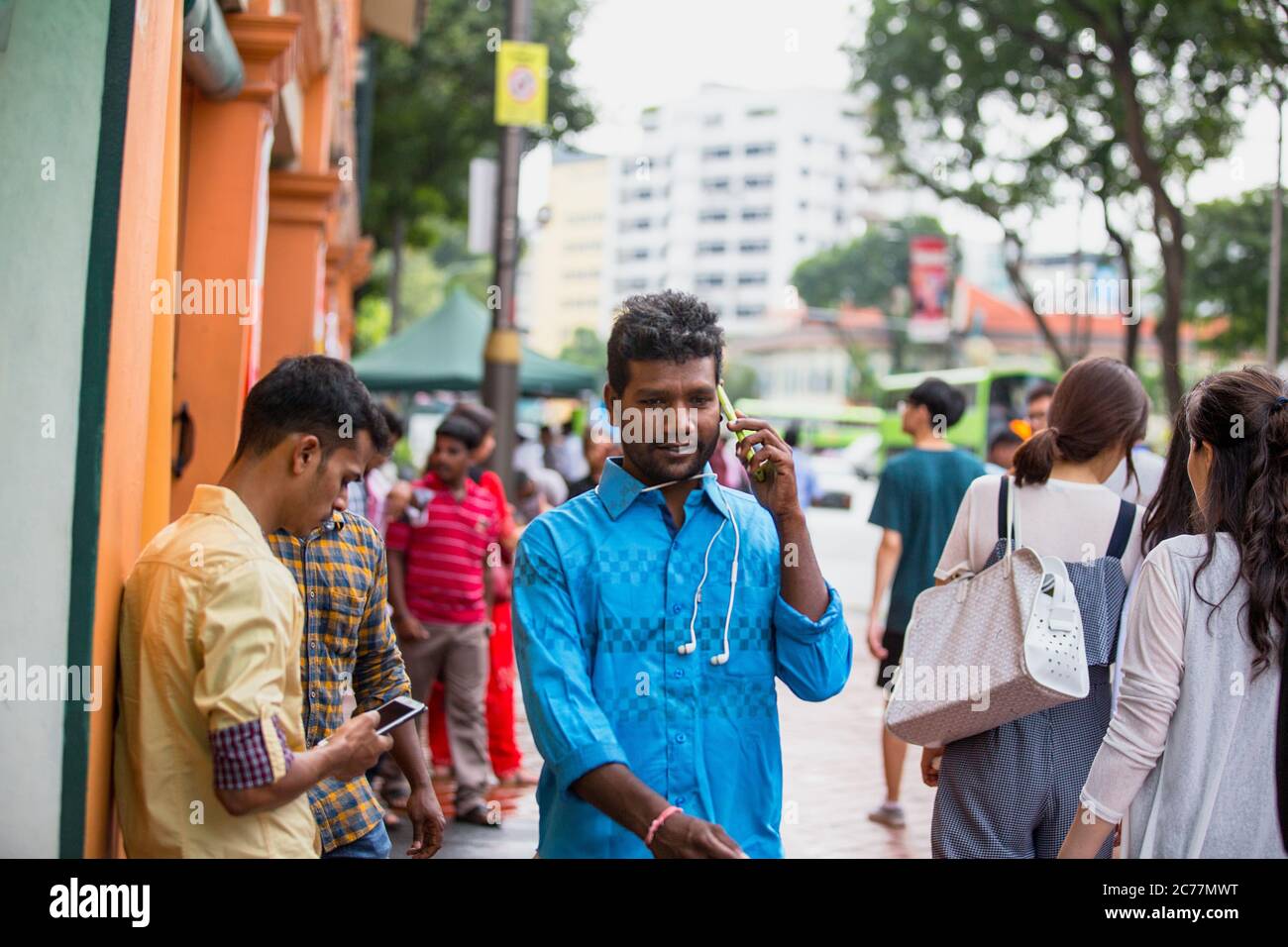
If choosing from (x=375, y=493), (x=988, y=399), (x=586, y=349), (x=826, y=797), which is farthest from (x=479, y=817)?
(x=586, y=349)

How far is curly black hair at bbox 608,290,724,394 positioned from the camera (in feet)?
9.91

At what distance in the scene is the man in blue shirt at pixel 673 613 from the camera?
293cm

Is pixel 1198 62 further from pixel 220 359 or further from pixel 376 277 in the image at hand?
pixel 376 277

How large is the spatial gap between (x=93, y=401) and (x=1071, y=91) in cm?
2095

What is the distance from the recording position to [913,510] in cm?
734

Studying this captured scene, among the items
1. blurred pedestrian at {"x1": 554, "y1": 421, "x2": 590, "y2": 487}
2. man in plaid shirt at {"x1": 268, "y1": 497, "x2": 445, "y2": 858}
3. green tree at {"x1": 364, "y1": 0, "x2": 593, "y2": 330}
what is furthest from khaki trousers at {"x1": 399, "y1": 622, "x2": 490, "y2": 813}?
green tree at {"x1": 364, "y1": 0, "x2": 593, "y2": 330}

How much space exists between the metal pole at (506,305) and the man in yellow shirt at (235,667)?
8.30m

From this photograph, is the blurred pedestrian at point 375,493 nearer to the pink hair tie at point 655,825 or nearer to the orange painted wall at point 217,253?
the orange painted wall at point 217,253

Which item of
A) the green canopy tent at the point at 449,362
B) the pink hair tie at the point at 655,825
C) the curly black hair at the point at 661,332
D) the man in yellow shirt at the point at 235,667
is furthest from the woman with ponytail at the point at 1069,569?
the green canopy tent at the point at 449,362

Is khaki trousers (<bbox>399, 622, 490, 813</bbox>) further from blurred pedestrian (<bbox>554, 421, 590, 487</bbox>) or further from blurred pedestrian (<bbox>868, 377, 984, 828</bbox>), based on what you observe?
blurred pedestrian (<bbox>554, 421, 590, 487</bbox>)

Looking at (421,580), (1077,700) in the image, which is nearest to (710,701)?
(1077,700)

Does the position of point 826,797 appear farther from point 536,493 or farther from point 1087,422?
point 1087,422

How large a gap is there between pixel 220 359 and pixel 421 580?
1525mm

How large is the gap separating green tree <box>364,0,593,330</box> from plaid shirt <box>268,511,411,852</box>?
898 inches
